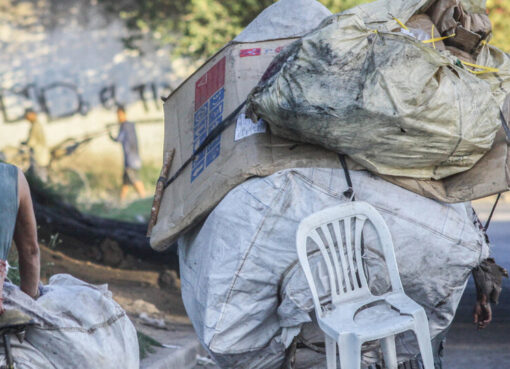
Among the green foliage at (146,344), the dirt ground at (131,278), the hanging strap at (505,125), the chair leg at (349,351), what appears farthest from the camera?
the dirt ground at (131,278)

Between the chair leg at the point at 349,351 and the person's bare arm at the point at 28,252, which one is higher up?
the person's bare arm at the point at 28,252

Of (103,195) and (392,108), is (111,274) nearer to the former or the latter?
(103,195)

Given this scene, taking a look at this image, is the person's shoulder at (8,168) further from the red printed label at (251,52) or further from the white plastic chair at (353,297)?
the red printed label at (251,52)

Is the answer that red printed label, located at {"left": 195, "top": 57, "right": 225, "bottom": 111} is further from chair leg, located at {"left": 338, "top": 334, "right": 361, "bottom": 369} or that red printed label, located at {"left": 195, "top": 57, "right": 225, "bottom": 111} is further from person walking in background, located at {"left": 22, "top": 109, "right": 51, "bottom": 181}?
person walking in background, located at {"left": 22, "top": 109, "right": 51, "bottom": 181}

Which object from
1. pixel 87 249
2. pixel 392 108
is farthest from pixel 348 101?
pixel 87 249

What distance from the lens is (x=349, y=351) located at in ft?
10.3

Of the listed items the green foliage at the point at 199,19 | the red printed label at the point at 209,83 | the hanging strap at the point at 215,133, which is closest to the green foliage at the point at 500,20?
the green foliage at the point at 199,19

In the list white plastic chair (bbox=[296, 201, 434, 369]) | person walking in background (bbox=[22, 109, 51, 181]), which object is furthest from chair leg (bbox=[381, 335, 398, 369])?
person walking in background (bbox=[22, 109, 51, 181])

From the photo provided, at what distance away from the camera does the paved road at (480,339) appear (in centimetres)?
591

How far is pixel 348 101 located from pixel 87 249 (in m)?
6.96

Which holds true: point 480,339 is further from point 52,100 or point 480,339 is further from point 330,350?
point 52,100

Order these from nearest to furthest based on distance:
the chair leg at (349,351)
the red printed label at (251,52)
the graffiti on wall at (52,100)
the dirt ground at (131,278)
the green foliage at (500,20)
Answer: the chair leg at (349,351) → the red printed label at (251,52) → the dirt ground at (131,278) → the graffiti on wall at (52,100) → the green foliage at (500,20)

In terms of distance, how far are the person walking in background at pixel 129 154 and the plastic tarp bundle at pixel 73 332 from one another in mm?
9399

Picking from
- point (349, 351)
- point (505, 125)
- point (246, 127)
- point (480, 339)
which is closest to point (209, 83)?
point (246, 127)
